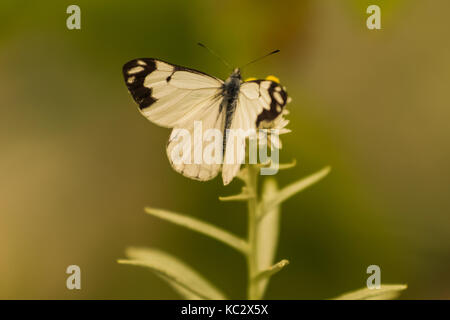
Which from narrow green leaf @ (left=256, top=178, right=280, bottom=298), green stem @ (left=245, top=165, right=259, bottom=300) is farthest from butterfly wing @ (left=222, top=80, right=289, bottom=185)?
narrow green leaf @ (left=256, top=178, right=280, bottom=298)

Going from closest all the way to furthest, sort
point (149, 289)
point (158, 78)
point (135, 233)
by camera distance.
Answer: point (158, 78) → point (149, 289) → point (135, 233)

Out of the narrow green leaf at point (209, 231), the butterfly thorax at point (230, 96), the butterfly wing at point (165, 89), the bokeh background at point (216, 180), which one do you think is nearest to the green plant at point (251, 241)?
the narrow green leaf at point (209, 231)

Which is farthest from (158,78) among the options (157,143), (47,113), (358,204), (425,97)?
(425,97)

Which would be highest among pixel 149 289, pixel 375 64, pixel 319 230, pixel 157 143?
pixel 375 64

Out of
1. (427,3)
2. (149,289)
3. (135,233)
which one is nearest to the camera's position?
(149,289)

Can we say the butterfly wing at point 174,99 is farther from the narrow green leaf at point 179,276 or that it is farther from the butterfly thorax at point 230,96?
the narrow green leaf at point 179,276

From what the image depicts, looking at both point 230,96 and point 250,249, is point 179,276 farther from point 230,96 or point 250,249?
point 230,96

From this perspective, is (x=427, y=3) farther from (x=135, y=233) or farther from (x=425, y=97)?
(x=135, y=233)
